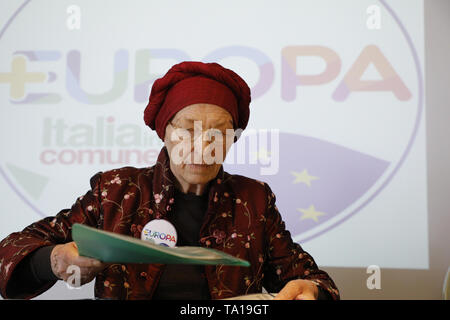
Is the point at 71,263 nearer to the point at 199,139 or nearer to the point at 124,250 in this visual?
the point at 124,250

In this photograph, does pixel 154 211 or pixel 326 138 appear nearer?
pixel 154 211

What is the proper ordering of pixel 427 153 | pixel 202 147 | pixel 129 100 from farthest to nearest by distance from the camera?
pixel 129 100 → pixel 427 153 → pixel 202 147

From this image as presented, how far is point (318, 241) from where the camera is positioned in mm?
1629

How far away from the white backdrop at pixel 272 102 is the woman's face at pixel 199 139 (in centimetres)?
48

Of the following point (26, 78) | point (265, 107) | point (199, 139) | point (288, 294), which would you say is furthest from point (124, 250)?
point (26, 78)

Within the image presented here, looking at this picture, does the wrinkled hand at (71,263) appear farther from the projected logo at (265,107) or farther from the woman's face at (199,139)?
the projected logo at (265,107)

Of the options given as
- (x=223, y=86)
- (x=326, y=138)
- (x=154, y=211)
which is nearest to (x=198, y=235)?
(x=154, y=211)

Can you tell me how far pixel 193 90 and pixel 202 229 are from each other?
0.39 meters

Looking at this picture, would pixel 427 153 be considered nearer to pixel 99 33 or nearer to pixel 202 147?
pixel 202 147

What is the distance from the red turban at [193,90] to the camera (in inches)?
46.3

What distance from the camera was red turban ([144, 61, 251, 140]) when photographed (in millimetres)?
1175

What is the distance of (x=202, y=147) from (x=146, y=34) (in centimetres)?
84

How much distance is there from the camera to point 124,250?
2.32ft

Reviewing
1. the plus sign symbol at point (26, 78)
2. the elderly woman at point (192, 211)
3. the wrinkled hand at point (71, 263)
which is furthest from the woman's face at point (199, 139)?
the plus sign symbol at point (26, 78)
